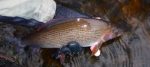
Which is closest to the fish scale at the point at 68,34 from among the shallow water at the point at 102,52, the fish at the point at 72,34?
the fish at the point at 72,34

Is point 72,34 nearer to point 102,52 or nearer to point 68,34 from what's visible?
point 68,34

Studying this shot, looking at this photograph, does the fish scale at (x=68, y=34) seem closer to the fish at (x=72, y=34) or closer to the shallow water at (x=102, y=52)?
the fish at (x=72, y=34)

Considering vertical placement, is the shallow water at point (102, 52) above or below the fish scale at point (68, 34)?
below

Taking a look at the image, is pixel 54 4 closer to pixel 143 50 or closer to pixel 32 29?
pixel 32 29

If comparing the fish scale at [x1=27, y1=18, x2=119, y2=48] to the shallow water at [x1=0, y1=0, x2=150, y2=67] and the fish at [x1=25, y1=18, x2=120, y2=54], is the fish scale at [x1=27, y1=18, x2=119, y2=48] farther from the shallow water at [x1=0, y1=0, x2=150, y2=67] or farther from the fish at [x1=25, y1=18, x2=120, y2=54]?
the shallow water at [x1=0, y1=0, x2=150, y2=67]

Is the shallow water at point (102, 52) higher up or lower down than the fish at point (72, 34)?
lower down

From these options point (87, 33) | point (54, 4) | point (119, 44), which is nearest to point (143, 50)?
point (119, 44)

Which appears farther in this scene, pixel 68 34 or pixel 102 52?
pixel 102 52

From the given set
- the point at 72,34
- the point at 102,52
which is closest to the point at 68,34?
the point at 72,34
